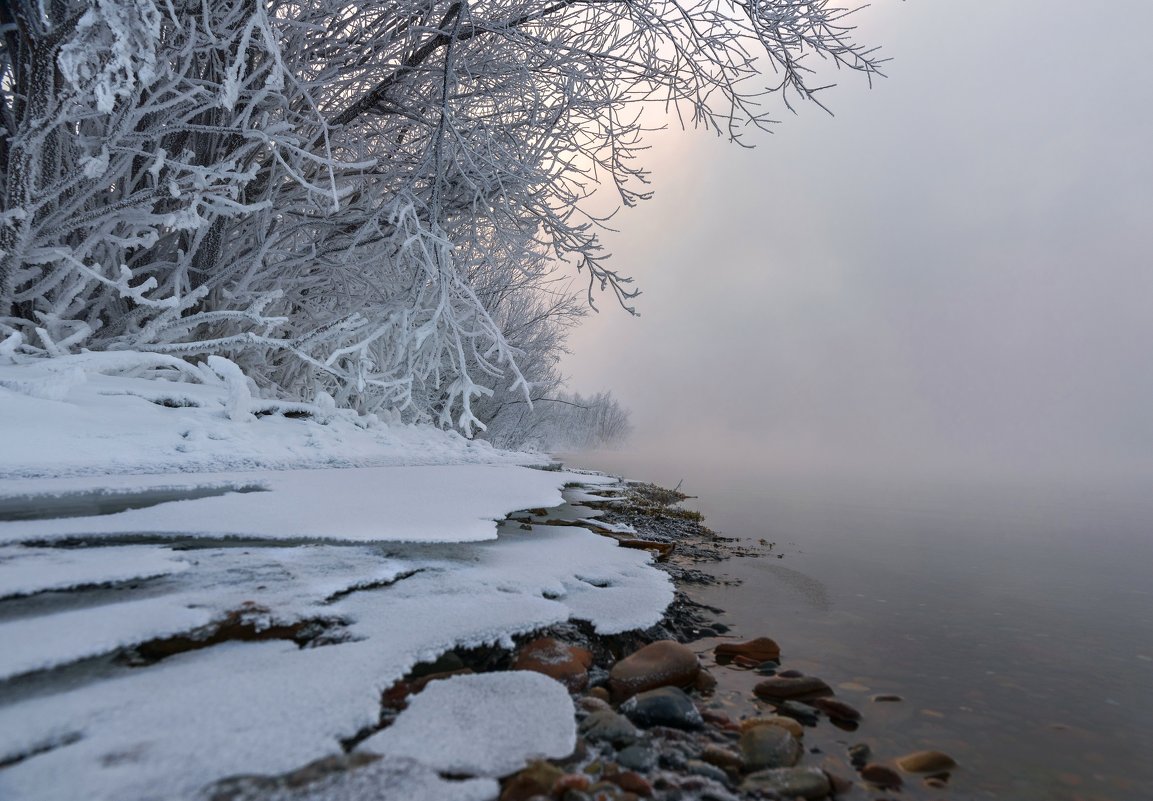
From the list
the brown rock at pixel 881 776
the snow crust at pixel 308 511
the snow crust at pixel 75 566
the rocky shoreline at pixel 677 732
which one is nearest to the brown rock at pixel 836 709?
the rocky shoreline at pixel 677 732

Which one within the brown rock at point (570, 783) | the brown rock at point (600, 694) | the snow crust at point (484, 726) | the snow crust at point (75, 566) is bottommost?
the snow crust at point (75, 566)

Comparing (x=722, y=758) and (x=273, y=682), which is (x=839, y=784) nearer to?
(x=722, y=758)

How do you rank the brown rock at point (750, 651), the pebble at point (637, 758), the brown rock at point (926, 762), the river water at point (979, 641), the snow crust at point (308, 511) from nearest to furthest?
the pebble at point (637, 758)
the brown rock at point (926, 762)
the river water at point (979, 641)
the brown rock at point (750, 651)
the snow crust at point (308, 511)

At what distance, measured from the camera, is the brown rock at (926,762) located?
1.31 m

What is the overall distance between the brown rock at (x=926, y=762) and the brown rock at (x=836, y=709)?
17 centimetres

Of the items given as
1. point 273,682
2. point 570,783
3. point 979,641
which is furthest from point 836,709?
point 273,682

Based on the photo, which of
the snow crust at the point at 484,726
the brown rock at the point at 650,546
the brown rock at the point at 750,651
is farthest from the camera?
the brown rock at the point at 650,546

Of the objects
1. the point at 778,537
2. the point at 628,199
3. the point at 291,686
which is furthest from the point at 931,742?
the point at 628,199

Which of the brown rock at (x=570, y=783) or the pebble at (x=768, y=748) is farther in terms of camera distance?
the pebble at (x=768, y=748)

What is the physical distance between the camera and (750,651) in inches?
75.1

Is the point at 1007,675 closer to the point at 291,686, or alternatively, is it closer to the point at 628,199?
the point at 291,686

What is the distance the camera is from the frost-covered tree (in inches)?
163

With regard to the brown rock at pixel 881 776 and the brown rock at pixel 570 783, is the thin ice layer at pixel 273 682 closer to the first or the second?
the brown rock at pixel 570 783

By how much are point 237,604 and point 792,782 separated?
153 cm
